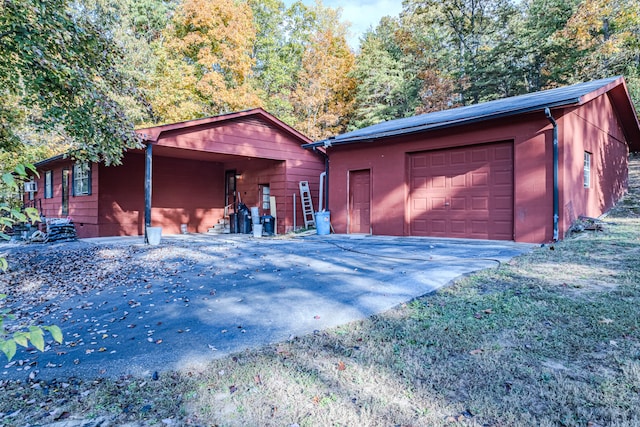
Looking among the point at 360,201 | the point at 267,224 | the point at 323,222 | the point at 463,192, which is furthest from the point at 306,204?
the point at 463,192

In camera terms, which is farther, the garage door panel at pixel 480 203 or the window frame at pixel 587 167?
the window frame at pixel 587 167

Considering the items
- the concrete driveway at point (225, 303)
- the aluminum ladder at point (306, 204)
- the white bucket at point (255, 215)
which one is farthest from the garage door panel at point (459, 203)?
the white bucket at point (255, 215)

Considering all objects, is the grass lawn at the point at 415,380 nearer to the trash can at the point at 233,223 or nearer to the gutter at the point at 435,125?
the gutter at the point at 435,125

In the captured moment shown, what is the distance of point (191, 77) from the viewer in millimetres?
18688

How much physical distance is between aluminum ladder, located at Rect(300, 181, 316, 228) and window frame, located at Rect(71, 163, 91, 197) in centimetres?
737

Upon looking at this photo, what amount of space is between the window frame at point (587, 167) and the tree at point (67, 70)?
34.9ft

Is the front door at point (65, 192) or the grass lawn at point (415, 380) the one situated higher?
the front door at point (65, 192)

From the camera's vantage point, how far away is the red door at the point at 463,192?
8.37 meters

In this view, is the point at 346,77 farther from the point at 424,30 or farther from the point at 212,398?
the point at 212,398

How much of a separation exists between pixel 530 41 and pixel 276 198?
57.3ft

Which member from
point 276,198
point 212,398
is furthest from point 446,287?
point 276,198

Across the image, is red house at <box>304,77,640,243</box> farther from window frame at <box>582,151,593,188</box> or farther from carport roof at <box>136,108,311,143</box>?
carport roof at <box>136,108,311,143</box>

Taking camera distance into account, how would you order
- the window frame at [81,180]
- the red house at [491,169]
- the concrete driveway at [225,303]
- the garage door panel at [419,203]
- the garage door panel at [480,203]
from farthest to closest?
1. the window frame at [81,180]
2. the garage door panel at [419,203]
3. the garage door panel at [480,203]
4. the red house at [491,169]
5. the concrete driveway at [225,303]

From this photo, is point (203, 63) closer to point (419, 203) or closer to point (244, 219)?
point (244, 219)
